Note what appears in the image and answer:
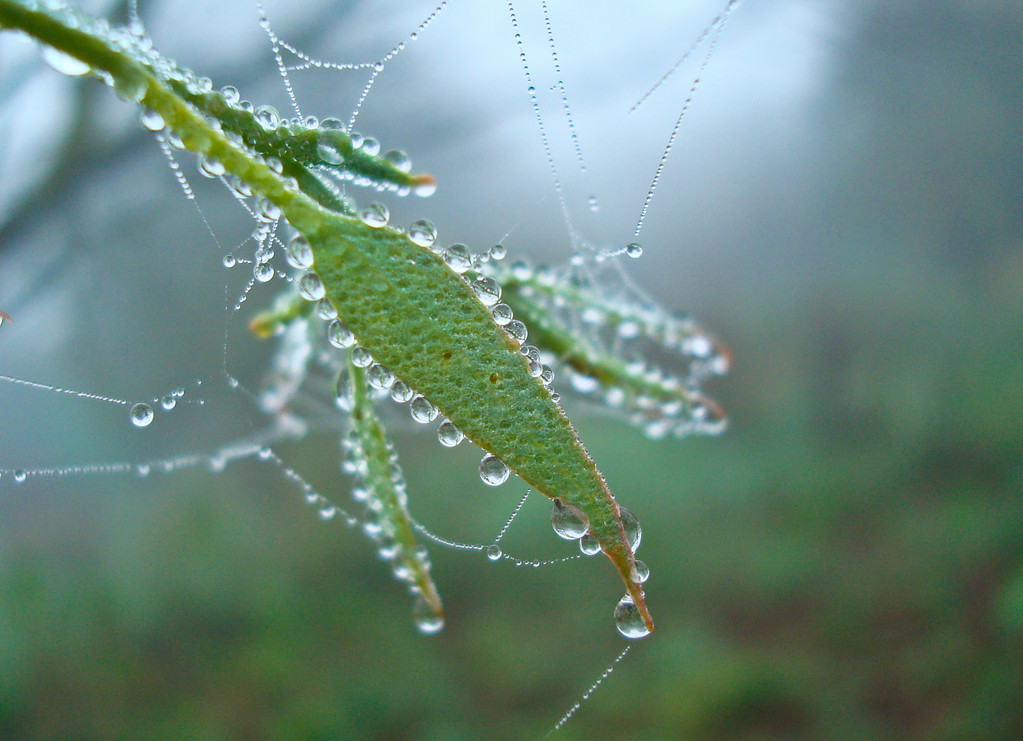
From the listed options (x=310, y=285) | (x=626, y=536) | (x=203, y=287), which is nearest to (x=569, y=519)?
(x=626, y=536)

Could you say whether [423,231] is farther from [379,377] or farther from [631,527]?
[631,527]

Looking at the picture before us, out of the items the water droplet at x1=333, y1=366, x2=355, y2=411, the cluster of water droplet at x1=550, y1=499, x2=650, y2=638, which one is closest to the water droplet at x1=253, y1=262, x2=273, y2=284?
the water droplet at x1=333, y1=366, x2=355, y2=411

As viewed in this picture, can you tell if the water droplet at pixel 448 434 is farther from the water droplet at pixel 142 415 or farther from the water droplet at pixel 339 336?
the water droplet at pixel 142 415

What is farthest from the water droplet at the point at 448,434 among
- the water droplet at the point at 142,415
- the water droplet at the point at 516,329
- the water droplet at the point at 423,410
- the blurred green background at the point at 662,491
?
the blurred green background at the point at 662,491

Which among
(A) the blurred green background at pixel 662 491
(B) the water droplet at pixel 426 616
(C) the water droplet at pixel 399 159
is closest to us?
(C) the water droplet at pixel 399 159

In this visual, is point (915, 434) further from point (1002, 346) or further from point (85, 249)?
point (85, 249)

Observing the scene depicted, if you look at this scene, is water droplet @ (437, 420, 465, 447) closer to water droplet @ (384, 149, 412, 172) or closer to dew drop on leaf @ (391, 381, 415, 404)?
dew drop on leaf @ (391, 381, 415, 404)

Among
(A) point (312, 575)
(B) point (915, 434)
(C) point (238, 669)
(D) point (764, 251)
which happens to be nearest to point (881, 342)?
(B) point (915, 434)
